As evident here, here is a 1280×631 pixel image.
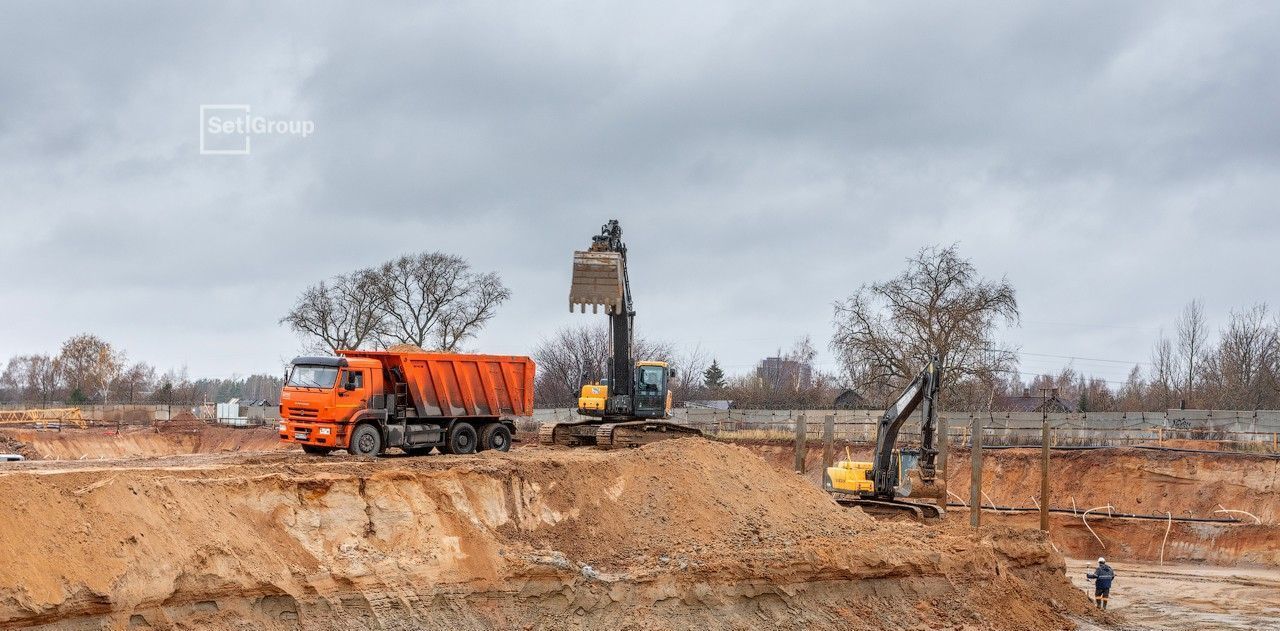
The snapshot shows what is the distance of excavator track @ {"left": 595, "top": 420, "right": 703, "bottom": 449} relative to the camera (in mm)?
24984

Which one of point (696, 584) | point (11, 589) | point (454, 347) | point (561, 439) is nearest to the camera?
point (11, 589)

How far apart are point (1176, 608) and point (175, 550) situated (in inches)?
789

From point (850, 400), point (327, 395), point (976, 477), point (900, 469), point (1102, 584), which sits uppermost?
point (327, 395)

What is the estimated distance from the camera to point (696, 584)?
54.6 ft

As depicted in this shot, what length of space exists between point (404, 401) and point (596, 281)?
19.1ft

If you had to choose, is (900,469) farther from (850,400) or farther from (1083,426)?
(850,400)

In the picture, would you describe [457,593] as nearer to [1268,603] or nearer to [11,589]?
[11,589]

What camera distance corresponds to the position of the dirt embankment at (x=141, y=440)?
42.0 meters

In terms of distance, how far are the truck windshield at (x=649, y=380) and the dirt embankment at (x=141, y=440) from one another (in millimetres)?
20773

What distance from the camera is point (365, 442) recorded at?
2012 centimetres

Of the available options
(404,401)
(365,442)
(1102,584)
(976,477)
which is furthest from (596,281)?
(1102,584)

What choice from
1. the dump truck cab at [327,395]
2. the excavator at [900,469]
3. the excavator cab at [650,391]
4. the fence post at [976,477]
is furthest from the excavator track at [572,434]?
the fence post at [976,477]

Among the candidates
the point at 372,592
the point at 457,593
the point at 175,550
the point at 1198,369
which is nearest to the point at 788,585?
the point at 457,593

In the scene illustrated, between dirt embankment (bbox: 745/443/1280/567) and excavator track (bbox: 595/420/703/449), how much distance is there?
521cm
